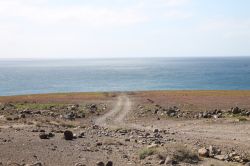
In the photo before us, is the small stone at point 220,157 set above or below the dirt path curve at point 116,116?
above

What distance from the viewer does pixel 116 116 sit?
44281 millimetres

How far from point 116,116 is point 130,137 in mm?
16593

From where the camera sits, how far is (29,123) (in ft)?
114

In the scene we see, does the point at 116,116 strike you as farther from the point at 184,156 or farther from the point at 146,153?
the point at 184,156

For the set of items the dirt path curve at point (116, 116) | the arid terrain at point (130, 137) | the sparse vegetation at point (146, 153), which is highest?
the sparse vegetation at point (146, 153)

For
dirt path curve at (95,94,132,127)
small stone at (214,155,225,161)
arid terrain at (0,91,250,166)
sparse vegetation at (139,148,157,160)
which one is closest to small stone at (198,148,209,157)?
arid terrain at (0,91,250,166)

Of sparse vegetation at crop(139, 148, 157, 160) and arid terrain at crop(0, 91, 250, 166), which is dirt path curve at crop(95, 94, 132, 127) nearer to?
arid terrain at crop(0, 91, 250, 166)

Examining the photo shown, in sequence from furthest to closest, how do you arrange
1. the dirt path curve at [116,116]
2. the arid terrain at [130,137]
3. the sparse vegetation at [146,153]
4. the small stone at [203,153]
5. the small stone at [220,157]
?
1. the dirt path curve at [116,116]
2. the small stone at [203,153]
3. the small stone at [220,157]
4. the sparse vegetation at [146,153]
5. the arid terrain at [130,137]

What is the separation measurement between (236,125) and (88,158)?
776 inches

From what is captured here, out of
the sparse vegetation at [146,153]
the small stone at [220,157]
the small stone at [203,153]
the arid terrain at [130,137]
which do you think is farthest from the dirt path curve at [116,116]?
the sparse vegetation at [146,153]

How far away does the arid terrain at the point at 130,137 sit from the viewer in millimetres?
19750

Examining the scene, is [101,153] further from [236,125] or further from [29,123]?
[236,125]

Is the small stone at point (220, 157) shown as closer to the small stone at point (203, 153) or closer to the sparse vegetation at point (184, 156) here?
the small stone at point (203, 153)

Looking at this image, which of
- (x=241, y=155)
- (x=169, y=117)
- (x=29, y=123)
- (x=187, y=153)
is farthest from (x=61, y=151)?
(x=169, y=117)
